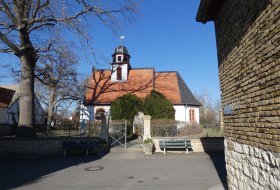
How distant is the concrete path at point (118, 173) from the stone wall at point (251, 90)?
2754 millimetres

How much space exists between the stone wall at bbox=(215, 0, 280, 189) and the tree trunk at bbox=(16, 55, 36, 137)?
49.5 feet

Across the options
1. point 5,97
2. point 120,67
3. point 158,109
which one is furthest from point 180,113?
point 5,97

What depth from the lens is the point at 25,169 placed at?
13.1 metres

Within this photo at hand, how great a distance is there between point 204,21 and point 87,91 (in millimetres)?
34565


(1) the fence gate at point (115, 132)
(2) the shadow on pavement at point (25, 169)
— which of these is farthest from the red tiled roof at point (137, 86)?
(2) the shadow on pavement at point (25, 169)

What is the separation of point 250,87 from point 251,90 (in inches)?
3.0

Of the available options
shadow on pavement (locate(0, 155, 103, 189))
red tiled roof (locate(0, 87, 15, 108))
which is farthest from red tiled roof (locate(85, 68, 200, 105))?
shadow on pavement (locate(0, 155, 103, 189))

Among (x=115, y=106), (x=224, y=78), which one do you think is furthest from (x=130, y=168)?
(x=115, y=106)

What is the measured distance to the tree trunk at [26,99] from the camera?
64.3 feet

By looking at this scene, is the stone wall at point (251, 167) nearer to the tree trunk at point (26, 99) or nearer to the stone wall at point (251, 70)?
the stone wall at point (251, 70)

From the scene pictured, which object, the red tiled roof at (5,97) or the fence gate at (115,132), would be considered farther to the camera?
the red tiled roof at (5,97)

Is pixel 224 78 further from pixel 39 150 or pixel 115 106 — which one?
pixel 115 106

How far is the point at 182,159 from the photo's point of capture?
15.3 meters

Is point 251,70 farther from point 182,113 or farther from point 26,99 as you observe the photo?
point 182,113
